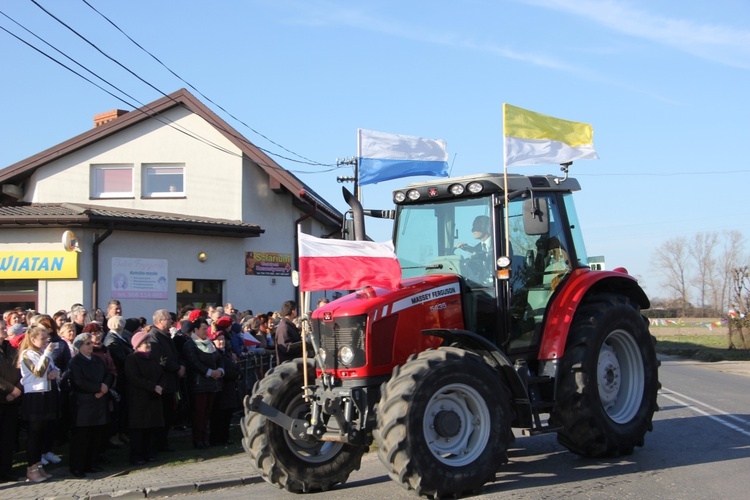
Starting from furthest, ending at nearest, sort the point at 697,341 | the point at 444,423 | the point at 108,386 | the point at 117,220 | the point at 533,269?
the point at 697,341, the point at 117,220, the point at 108,386, the point at 533,269, the point at 444,423

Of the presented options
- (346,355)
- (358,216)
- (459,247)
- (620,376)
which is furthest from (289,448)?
(620,376)

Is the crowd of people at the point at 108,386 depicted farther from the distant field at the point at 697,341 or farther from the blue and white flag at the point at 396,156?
the distant field at the point at 697,341

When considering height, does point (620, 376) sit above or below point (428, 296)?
below

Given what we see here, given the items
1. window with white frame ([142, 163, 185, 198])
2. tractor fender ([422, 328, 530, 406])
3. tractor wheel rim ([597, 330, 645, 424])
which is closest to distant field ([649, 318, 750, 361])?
window with white frame ([142, 163, 185, 198])

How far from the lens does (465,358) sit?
6957mm

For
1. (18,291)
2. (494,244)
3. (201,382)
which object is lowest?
(201,382)

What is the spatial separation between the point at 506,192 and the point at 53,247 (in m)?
13.6

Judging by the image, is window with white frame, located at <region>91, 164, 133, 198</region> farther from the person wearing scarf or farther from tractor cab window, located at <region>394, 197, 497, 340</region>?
tractor cab window, located at <region>394, 197, 497, 340</region>

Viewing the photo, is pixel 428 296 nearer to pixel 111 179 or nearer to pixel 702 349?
pixel 111 179

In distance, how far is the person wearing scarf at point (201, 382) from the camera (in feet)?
36.5

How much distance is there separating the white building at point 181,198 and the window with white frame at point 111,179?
3 centimetres

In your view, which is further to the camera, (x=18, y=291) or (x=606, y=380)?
(x=18, y=291)

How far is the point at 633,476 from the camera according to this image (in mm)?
7598

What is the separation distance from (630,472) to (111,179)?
17.8m
